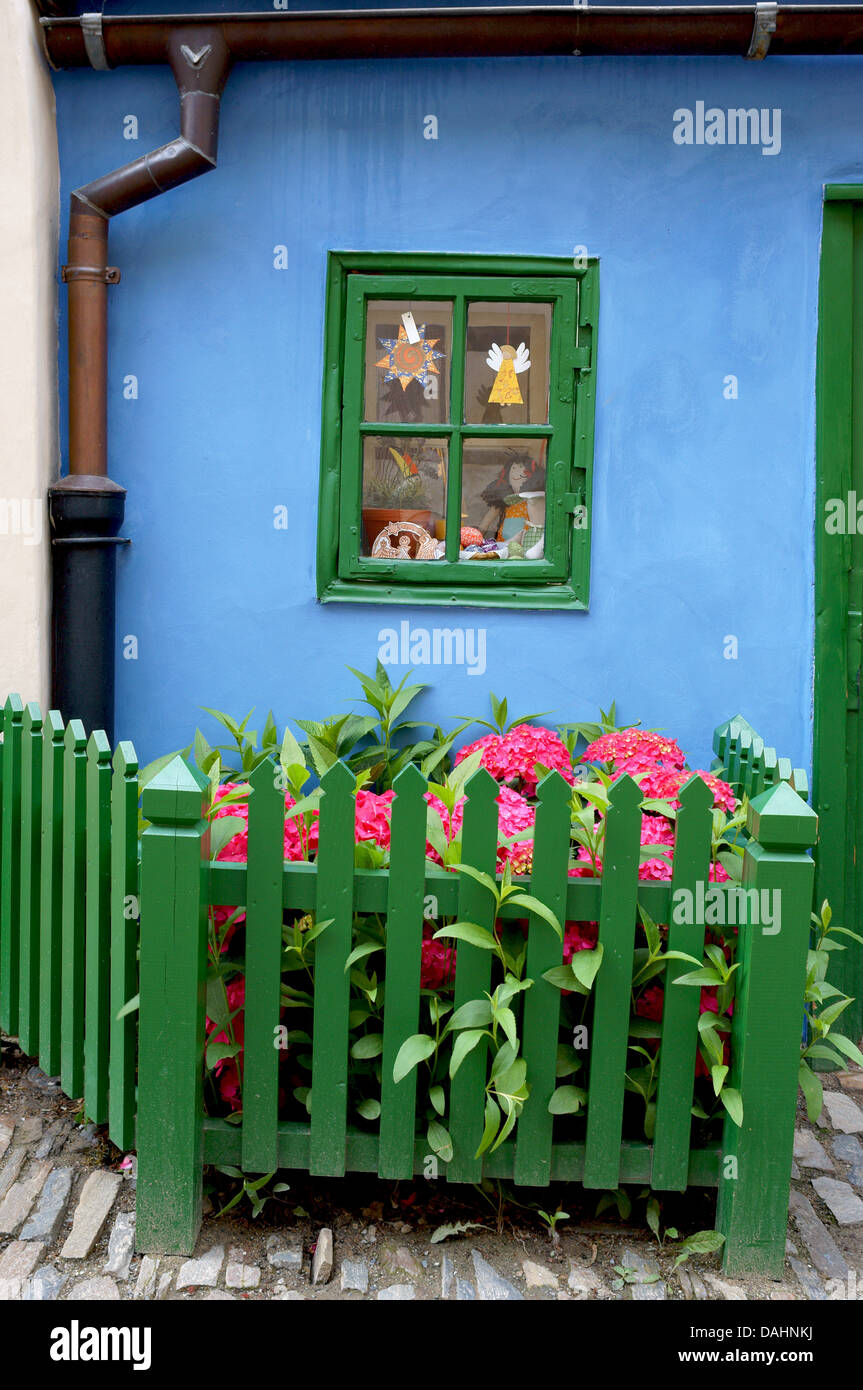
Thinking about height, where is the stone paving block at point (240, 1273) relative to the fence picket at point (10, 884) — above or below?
below

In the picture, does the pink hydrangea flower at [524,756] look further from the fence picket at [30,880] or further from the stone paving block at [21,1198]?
the stone paving block at [21,1198]

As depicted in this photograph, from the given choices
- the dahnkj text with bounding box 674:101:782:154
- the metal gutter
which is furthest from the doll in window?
the metal gutter

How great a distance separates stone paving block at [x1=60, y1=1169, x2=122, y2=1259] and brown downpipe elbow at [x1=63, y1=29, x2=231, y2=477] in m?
2.23

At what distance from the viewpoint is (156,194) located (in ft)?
12.5

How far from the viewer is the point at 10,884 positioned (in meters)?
3.44

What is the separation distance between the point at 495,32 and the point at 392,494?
5.02ft

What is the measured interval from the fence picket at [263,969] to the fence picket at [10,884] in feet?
3.73

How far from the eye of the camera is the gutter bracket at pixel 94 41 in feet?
12.1

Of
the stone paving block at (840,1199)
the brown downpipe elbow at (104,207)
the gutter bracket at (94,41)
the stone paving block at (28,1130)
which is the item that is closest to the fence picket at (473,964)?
the stone paving block at (840,1199)

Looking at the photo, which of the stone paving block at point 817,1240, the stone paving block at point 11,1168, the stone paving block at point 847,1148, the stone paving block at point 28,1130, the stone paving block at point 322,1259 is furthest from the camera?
the stone paving block at point 847,1148

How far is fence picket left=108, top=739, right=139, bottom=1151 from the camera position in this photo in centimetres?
267

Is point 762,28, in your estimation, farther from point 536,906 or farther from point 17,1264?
point 17,1264

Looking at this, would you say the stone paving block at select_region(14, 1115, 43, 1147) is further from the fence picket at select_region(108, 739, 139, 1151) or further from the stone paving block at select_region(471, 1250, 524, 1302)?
the stone paving block at select_region(471, 1250, 524, 1302)
